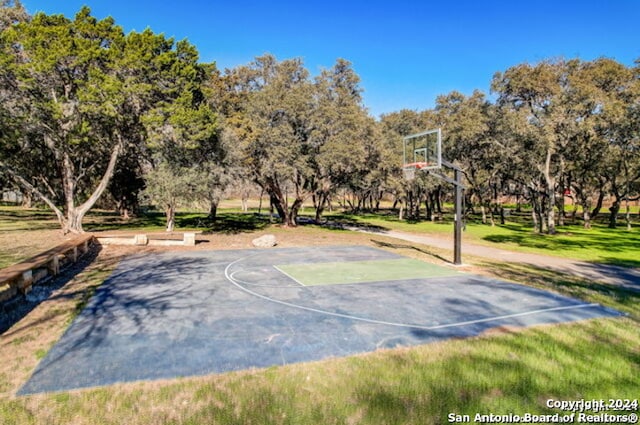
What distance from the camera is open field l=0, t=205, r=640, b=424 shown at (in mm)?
4535

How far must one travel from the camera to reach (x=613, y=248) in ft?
65.3

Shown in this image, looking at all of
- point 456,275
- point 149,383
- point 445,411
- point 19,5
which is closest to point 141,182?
point 19,5

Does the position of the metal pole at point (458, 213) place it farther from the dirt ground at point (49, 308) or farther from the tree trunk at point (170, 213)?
the tree trunk at point (170, 213)

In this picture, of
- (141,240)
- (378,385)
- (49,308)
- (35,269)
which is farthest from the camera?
(141,240)

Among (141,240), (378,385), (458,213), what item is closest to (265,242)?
(141,240)

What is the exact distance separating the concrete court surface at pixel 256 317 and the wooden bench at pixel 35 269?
1728 millimetres

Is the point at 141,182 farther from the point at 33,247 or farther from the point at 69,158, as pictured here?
the point at 33,247

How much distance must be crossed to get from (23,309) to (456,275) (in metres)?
12.1

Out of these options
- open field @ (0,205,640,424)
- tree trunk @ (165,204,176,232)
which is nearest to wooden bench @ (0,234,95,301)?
open field @ (0,205,640,424)

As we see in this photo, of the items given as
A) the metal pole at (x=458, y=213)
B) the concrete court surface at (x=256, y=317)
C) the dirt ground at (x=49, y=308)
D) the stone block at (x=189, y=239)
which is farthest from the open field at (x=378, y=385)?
the stone block at (x=189, y=239)

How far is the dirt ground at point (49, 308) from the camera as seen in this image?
5.90 meters

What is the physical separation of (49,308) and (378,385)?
7.92 metres

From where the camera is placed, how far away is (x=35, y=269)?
11.0 metres

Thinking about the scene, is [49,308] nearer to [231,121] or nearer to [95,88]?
[95,88]
